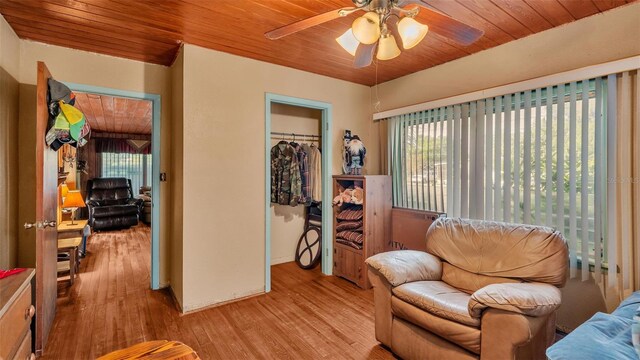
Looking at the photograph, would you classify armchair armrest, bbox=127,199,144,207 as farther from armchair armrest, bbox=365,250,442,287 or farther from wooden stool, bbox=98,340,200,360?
armchair armrest, bbox=365,250,442,287

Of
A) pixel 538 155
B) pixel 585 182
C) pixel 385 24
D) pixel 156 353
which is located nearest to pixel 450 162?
pixel 538 155

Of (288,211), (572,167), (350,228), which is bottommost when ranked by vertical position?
(350,228)

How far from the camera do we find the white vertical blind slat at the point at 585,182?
7.05 ft

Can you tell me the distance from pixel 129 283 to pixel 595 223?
4.48 meters

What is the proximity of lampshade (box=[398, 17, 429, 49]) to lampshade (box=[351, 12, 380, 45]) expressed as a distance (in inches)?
5.4

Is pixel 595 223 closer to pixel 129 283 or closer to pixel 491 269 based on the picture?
pixel 491 269

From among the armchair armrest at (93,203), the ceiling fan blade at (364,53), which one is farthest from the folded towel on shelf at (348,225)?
the armchair armrest at (93,203)

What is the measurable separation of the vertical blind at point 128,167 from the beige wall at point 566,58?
8129 mm

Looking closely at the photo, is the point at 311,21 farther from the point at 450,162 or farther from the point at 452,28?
the point at 450,162

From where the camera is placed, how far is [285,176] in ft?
12.2

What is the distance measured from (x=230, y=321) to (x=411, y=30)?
2599mm

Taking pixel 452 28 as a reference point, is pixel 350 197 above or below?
below

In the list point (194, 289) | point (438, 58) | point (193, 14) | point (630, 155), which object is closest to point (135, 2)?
point (193, 14)

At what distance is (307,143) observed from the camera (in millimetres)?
4184
